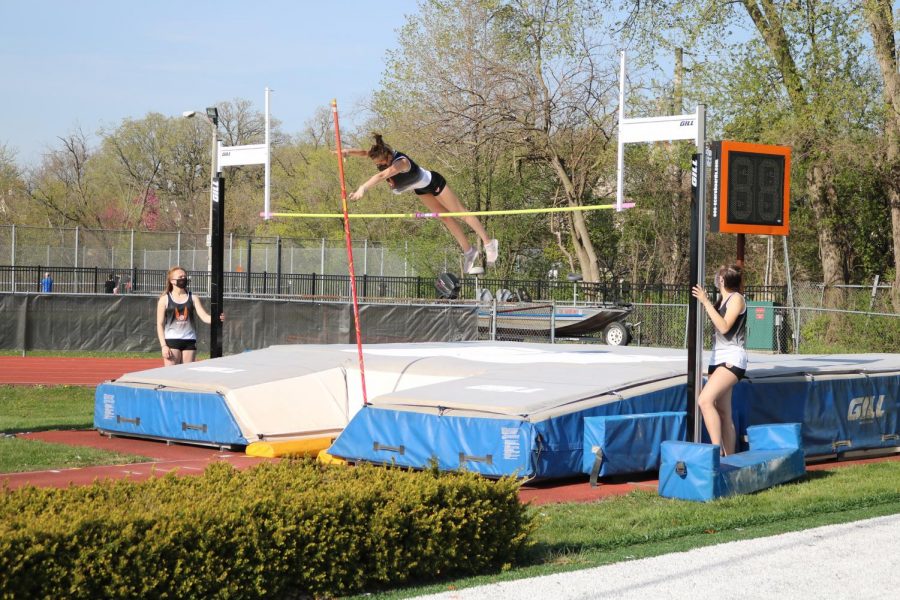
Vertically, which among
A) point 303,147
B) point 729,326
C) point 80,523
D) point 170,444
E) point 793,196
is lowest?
point 170,444

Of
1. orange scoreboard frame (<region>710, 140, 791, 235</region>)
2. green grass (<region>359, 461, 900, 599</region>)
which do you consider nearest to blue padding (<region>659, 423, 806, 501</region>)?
green grass (<region>359, 461, 900, 599</region>)

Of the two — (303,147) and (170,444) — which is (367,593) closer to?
(170,444)

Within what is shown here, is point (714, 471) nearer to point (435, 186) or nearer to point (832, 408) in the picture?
point (832, 408)

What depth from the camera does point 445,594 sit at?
552 cm

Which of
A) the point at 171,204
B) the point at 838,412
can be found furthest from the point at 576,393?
the point at 171,204

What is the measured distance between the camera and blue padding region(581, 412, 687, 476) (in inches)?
363

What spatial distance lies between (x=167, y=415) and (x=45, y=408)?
5.44 meters

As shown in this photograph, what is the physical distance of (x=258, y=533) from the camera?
17.1 feet

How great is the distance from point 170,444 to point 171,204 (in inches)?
2416

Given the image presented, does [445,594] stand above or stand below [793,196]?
below

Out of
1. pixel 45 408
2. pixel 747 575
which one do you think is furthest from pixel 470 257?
pixel 45 408

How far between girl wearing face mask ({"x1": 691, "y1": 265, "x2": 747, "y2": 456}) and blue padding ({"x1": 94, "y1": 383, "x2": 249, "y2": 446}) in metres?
4.93

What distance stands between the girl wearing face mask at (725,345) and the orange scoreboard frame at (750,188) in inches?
17.3

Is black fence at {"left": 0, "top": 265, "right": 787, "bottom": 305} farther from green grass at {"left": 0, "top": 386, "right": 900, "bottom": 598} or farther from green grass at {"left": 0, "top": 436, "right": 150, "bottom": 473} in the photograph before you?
green grass at {"left": 0, "top": 386, "right": 900, "bottom": 598}
